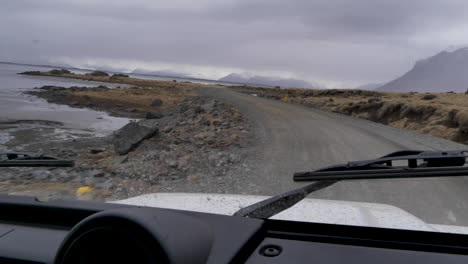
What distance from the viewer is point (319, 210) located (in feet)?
8.55

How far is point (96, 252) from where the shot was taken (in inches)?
55.0

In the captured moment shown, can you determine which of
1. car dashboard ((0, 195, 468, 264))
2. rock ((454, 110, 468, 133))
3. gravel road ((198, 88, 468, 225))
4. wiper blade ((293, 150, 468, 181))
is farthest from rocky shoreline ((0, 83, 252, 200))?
rock ((454, 110, 468, 133))

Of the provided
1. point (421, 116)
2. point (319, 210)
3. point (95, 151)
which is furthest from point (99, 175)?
point (421, 116)

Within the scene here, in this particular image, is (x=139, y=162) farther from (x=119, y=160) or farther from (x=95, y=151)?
(x=95, y=151)

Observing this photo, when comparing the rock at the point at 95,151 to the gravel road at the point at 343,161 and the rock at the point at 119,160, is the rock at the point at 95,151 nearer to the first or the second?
the rock at the point at 119,160

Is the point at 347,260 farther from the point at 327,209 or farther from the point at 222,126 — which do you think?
the point at 222,126

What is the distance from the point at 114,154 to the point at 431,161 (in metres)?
10.4

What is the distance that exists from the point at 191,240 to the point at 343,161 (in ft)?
26.1

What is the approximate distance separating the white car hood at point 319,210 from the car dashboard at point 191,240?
0.59 metres

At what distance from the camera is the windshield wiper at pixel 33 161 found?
248 cm

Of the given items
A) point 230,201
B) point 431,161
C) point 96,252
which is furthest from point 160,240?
point 431,161

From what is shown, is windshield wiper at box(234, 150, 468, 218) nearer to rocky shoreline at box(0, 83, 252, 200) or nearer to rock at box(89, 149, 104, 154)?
rocky shoreline at box(0, 83, 252, 200)

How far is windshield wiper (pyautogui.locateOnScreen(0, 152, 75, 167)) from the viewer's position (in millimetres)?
2482

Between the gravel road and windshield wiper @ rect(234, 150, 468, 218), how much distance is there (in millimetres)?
3251
